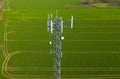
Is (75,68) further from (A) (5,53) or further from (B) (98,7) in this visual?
(B) (98,7)

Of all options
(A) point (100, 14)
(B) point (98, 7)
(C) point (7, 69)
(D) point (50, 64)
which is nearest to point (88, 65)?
(D) point (50, 64)

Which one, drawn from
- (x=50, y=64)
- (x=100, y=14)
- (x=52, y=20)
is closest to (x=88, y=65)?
(x=50, y=64)

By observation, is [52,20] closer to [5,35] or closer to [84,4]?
[5,35]

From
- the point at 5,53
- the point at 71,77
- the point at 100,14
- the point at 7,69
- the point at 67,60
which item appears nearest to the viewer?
the point at 71,77

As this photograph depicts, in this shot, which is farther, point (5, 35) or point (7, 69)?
point (5, 35)

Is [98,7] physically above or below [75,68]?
above

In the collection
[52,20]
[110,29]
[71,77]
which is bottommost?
[71,77]

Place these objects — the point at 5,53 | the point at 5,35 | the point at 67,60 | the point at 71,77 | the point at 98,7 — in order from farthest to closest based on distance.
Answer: the point at 98,7 → the point at 5,35 → the point at 5,53 → the point at 67,60 → the point at 71,77
